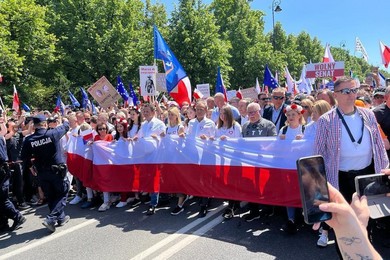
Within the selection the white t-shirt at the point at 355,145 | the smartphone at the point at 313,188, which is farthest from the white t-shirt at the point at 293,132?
the smartphone at the point at 313,188

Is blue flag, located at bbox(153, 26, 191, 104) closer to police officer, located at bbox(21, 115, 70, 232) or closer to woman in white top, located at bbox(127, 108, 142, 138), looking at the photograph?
woman in white top, located at bbox(127, 108, 142, 138)

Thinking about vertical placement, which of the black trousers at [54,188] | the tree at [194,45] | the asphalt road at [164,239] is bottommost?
the asphalt road at [164,239]

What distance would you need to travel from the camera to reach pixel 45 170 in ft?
20.6

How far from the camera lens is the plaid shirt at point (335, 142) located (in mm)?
3590

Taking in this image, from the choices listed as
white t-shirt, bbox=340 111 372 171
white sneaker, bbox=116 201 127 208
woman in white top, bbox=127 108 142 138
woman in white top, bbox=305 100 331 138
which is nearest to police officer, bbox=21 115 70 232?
white sneaker, bbox=116 201 127 208

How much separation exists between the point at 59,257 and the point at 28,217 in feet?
8.79

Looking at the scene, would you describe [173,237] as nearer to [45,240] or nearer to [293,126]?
[45,240]

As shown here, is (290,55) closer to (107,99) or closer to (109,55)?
(109,55)

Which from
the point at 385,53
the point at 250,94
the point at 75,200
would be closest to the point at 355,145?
the point at 75,200

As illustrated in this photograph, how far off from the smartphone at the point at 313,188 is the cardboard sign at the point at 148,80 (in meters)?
7.97

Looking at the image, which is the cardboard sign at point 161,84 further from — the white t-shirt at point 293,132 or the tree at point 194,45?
the tree at point 194,45

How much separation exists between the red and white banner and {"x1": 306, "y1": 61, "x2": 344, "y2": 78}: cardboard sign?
6.71 meters

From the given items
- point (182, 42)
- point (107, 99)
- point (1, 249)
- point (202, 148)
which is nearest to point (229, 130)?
point (202, 148)

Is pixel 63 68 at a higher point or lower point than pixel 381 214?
higher
